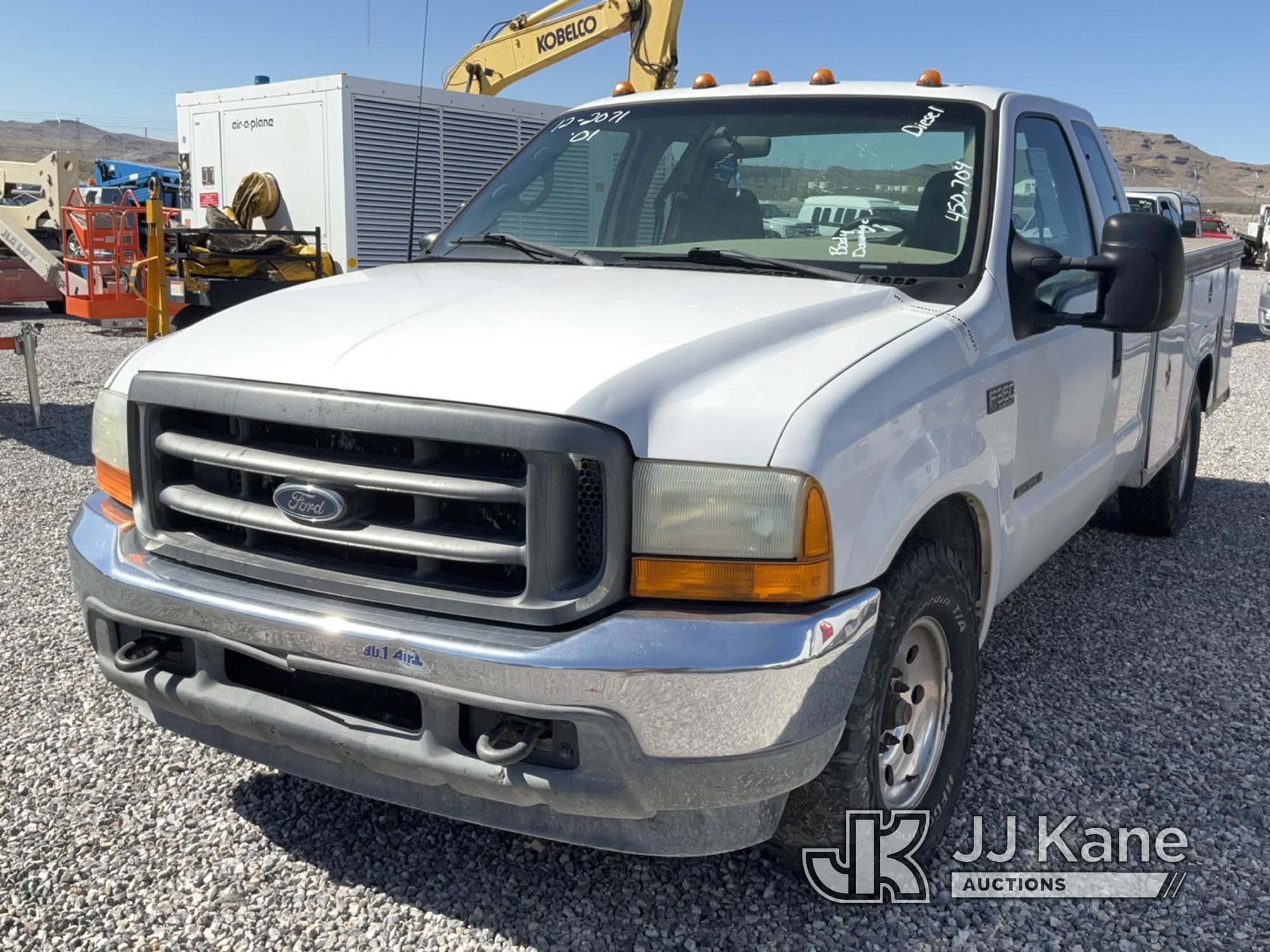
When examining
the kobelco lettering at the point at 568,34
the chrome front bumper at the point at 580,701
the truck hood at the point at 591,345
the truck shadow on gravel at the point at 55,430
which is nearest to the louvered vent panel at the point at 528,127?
the kobelco lettering at the point at 568,34

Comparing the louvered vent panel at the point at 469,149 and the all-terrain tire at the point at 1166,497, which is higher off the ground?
the louvered vent panel at the point at 469,149

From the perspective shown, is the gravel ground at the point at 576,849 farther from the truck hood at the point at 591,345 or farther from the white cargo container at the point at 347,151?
the white cargo container at the point at 347,151

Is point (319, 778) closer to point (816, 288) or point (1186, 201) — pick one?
point (816, 288)

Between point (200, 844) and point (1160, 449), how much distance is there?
4.20 meters

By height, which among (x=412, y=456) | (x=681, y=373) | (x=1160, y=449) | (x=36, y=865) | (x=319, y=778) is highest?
(x=681, y=373)

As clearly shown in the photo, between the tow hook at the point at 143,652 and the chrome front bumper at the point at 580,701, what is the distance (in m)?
0.14

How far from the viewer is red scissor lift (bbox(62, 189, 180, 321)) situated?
1030cm

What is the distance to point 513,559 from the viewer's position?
2.30 m

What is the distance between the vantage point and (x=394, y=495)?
8.25ft

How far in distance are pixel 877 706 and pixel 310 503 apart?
128 centimetres

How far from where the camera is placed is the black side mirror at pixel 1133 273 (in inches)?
119

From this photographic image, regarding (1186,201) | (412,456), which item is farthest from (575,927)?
(1186,201)

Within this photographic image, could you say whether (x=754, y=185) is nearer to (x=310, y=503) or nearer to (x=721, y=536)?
(x=721, y=536)

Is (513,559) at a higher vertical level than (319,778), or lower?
higher
